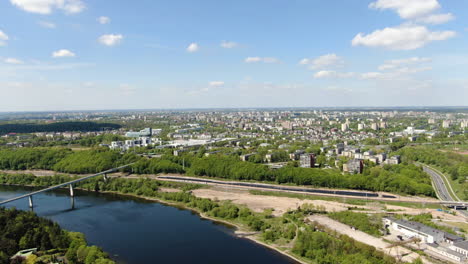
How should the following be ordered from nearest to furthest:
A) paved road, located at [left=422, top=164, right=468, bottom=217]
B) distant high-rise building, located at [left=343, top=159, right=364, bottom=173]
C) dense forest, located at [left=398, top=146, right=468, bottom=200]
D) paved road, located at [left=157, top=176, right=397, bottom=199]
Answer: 1. paved road, located at [left=422, top=164, right=468, bottom=217]
2. paved road, located at [left=157, top=176, right=397, bottom=199]
3. dense forest, located at [left=398, top=146, right=468, bottom=200]
4. distant high-rise building, located at [left=343, top=159, right=364, bottom=173]

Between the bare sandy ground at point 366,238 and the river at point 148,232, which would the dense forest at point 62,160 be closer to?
the river at point 148,232

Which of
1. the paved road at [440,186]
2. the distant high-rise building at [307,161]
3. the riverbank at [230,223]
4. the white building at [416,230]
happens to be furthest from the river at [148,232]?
the distant high-rise building at [307,161]

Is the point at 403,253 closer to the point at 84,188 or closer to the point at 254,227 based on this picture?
the point at 254,227

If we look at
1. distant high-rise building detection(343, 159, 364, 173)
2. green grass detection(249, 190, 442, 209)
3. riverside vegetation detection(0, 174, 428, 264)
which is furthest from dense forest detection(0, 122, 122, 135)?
distant high-rise building detection(343, 159, 364, 173)

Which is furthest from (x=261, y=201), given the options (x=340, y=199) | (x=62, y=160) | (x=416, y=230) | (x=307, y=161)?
(x=62, y=160)

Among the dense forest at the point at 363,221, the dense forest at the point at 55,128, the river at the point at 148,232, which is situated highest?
the dense forest at the point at 55,128

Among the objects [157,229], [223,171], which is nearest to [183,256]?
[157,229]

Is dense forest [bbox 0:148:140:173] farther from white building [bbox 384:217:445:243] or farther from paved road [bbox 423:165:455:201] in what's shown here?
paved road [bbox 423:165:455:201]
